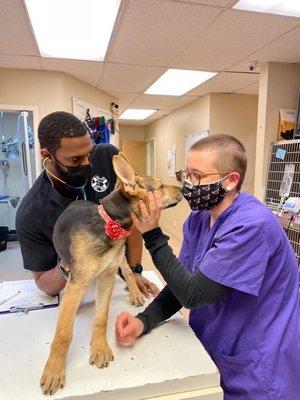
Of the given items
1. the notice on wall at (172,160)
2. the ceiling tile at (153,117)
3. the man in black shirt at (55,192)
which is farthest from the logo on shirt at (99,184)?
the ceiling tile at (153,117)

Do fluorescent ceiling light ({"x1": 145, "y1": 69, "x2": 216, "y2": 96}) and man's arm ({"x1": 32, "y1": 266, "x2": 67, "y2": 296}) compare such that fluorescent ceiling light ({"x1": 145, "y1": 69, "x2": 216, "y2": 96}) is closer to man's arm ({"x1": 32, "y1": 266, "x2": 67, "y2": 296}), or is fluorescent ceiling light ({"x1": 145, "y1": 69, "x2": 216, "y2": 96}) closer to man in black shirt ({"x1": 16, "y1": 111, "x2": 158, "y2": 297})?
man in black shirt ({"x1": 16, "y1": 111, "x2": 158, "y2": 297})

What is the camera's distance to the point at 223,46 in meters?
2.59

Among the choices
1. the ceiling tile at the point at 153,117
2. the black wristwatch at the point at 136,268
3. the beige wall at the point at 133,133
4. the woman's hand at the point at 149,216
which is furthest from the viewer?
the beige wall at the point at 133,133

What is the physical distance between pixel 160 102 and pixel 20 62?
8.29 ft

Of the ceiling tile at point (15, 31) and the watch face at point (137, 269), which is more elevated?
the ceiling tile at point (15, 31)

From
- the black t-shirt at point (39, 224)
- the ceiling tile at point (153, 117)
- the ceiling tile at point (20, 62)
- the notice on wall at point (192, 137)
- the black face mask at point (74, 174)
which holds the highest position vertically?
the ceiling tile at point (20, 62)

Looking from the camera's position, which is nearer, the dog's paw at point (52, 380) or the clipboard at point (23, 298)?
the dog's paw at point (52, 380)

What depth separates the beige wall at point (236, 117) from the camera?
13.8 ft

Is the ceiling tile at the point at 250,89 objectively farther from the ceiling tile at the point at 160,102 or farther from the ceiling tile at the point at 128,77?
the ceiling tile at the point at 128,77

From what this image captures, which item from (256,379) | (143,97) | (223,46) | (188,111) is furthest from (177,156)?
(256,379)

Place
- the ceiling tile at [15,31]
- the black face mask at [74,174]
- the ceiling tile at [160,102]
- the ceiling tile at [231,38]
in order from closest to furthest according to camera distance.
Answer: the black face mask at [74,174] < the ceiling tile at [15,31] < the ceiling tile at [231,38] < the ceiling tile at [160,102]

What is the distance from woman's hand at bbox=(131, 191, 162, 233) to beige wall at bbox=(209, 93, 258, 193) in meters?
3.49

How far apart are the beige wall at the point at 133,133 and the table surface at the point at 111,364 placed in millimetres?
7210

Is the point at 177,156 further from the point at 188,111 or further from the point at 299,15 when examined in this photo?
the point at 299,15
